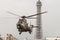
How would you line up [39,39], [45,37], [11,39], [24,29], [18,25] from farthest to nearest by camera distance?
1. [45,37]
2. [39,39]
3. [11,39]
4. [24,29]
5. [18,25]

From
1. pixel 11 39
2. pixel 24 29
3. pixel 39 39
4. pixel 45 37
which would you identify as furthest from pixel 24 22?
pixel 45 37

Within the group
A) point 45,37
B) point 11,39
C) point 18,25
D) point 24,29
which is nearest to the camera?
point 18,25

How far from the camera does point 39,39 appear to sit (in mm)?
51031

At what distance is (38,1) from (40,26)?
895cm

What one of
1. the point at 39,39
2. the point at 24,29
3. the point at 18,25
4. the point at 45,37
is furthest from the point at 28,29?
the point at 45,37

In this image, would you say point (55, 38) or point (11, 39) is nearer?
point (11, 39)

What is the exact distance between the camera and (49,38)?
176 ft

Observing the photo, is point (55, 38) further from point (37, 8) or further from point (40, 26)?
point (37, 8)

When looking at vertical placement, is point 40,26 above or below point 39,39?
above

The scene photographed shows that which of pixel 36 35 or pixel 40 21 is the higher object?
pixel 40 21

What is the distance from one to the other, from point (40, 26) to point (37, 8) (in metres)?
5.98

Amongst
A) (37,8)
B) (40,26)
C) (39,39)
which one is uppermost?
(37,8)

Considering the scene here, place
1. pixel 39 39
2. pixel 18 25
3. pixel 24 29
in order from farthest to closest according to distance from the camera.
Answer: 1. pixel 39 39
2. pixel 24 29
3. pixel 18 25

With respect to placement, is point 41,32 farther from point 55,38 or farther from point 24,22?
point 24,22
